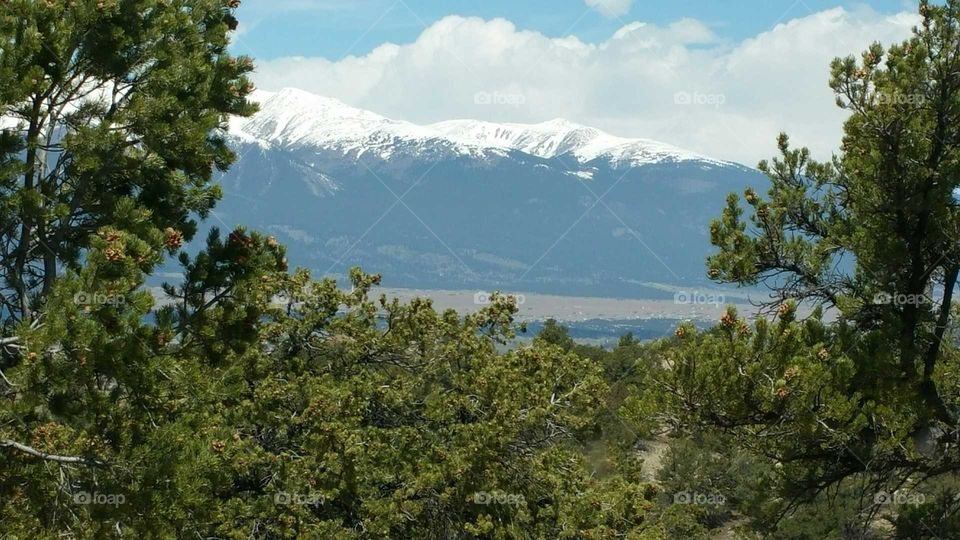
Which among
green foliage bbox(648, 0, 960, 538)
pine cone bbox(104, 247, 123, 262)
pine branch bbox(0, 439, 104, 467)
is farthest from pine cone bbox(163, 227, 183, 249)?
green foliage bbox(648, 0, 960, 538)

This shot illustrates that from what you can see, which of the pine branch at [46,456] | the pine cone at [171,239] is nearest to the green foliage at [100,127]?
the pine cone at [171,239]

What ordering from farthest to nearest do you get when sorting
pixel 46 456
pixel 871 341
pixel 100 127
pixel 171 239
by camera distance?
pixel 871 341
pixel 100 127
pixel 171 239
pixel 46 456

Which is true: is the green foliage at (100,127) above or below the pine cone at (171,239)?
above

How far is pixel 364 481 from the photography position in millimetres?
14422

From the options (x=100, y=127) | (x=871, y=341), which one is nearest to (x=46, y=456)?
(x=100, y=127)

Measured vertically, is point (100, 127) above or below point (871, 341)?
above

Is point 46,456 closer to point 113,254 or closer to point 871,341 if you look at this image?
point 113,254

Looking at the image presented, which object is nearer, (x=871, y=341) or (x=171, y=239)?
(x=171, y=239)

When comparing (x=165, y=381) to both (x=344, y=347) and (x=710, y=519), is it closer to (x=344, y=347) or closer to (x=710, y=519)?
(x=344, y=347)

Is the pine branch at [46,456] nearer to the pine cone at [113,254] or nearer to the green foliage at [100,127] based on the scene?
the green foliage at [100,127]

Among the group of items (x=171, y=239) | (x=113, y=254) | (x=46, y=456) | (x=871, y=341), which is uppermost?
(x=171, y=239)

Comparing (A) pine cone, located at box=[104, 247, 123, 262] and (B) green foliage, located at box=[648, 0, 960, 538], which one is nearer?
(A) pine cone, located at box=[104, 247, 123, 262]

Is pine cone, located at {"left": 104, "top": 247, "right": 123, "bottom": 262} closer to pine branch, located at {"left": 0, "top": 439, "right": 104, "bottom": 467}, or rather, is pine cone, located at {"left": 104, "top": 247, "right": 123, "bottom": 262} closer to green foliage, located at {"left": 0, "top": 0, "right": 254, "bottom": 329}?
green foliage, located at {"left": 0, "top": 0, "right": 254, "bottom": 329}

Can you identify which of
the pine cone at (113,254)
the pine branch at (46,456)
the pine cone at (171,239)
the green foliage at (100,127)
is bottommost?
the pine branch at (46,456)
